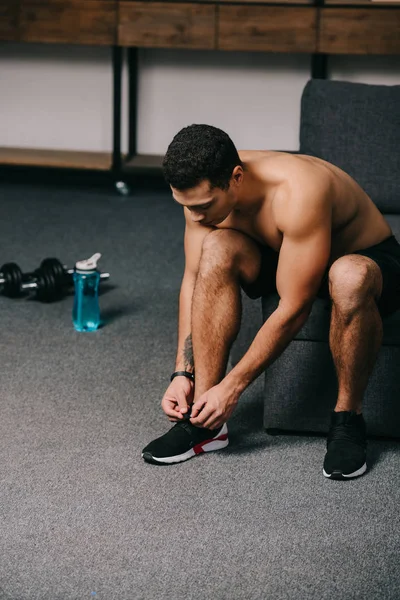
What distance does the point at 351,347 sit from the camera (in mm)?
1935

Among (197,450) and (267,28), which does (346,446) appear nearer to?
(197,450)

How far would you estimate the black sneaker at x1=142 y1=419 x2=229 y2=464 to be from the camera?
1994mm

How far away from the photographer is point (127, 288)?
325 cm

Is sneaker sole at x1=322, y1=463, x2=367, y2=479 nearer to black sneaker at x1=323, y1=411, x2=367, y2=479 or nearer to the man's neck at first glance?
black sneaker at x1=323, y1=411, x2=367, y2=479

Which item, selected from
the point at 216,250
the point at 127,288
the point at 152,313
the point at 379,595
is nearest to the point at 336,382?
the point at 216,250

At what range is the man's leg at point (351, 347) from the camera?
1907mm

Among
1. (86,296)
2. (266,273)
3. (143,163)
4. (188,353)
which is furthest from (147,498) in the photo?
(143,163)

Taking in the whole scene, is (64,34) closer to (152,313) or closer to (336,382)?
(152,313)

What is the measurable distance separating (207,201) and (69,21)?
2.87 m

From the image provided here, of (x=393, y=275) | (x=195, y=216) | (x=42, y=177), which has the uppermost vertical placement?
(x=195, y=216)

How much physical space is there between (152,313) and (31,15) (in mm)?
2122

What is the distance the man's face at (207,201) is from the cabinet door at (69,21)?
2745 millimetres

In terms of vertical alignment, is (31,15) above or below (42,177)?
above

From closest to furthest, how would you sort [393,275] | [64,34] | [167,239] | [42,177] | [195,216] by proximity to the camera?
[195,216], [393,275], [167,239], [64,34], [42,177]
